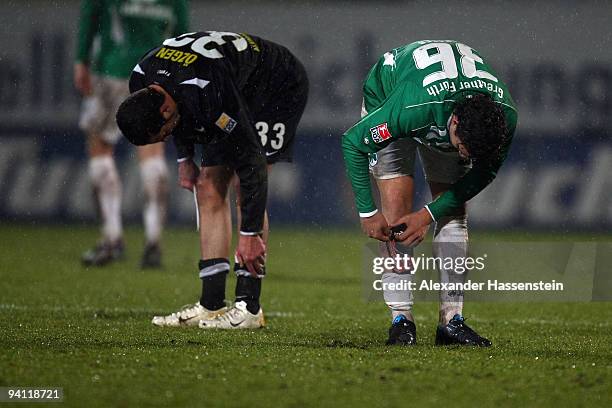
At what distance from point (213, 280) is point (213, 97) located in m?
1.11

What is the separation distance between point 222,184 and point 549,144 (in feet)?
27.2

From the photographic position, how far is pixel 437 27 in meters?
13.7

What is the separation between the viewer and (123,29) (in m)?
9.99

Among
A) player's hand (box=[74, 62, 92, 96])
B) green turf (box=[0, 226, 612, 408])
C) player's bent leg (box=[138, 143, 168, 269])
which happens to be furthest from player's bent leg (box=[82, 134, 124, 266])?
green turf (box=[0, 226, 612, 408])

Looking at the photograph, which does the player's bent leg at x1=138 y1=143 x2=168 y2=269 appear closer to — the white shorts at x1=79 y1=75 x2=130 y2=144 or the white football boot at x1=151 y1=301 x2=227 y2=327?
the white shorts at x1=79 y1=75 x2=130 y2=144

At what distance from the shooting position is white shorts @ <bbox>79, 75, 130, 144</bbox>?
10.1 metres

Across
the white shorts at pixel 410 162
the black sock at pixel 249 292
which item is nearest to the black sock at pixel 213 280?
the black sock at pixel 249 292

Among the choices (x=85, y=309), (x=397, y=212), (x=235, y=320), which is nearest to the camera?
(x=397, y=212)

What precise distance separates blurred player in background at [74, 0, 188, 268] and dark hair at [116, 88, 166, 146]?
4330mm

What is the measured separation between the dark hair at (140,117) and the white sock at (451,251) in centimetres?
149

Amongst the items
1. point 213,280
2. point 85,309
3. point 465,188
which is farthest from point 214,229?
point 465,188

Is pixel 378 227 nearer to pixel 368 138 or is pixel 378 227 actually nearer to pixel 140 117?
pixel 368 138

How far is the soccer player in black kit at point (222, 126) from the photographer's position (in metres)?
5.56

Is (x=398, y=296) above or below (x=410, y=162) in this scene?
below
